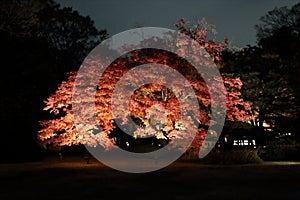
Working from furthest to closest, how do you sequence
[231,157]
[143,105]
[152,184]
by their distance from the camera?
[231,157], [143,105], [152,184]

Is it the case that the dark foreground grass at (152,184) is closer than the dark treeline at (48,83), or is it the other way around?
the dark foreground grass at (152,184)

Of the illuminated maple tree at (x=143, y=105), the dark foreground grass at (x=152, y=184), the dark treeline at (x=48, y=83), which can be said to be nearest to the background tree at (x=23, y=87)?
the dark treeline at (x=48, y=83)

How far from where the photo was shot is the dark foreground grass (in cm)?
934

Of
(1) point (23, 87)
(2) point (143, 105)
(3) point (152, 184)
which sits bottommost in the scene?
(3) point (152, 184)

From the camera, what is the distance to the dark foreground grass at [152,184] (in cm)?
934

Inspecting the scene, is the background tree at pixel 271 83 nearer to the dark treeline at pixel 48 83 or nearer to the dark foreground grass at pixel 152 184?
the dark treeline at pixel 48 83

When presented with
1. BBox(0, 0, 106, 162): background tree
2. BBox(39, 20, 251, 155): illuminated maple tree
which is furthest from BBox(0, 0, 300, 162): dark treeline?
BBox(39, 20, 251, 155): illuminated maple tree

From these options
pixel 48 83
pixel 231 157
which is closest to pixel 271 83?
pixel 231 157

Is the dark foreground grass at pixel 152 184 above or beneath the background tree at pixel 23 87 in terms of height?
beneath

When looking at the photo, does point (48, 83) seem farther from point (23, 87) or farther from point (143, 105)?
point (143, 105)

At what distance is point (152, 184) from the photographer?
1108 cm

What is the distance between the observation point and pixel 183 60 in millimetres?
17016

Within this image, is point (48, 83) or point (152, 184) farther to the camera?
point (48, 83)

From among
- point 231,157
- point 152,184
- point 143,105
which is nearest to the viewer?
point 152,184
